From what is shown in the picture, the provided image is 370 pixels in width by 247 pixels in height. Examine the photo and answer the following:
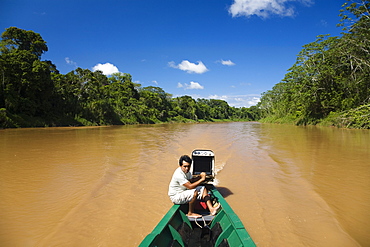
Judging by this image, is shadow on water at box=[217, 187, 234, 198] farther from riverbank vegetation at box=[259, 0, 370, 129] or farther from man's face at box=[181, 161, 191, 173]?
riverbank vegetation at box=[259, 0, 370, 129]

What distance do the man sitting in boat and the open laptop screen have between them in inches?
48.0

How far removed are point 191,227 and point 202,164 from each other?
7.04 ft

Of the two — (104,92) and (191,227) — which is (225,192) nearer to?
(191,227)

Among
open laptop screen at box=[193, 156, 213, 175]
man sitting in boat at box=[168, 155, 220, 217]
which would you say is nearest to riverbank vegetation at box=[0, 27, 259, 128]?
open laptop screen at box=[193, 156, 213, 175]

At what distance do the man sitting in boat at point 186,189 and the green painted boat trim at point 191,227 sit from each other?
0.87ft

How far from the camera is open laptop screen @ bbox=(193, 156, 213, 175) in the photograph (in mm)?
5566

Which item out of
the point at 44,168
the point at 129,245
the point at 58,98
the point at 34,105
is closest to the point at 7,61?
the point at 34,105

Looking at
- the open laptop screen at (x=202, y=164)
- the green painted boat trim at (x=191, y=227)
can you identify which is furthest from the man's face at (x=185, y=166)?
the open laptop screen at (x=202, y=164)

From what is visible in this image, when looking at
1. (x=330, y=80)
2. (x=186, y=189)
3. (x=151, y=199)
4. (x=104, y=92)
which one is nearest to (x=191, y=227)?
(x=186, y=189)

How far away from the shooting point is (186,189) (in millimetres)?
4223

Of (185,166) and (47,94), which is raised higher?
(47,94)

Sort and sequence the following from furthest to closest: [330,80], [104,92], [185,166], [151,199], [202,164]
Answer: [104,92]
[330,80]
[202,164]
[151,199]
[185,166]

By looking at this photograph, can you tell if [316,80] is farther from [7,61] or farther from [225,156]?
[7,61]

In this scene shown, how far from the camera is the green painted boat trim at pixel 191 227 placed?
2564 millimetres
